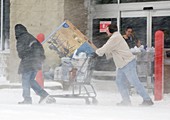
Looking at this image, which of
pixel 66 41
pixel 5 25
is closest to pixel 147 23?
pixel 66 41

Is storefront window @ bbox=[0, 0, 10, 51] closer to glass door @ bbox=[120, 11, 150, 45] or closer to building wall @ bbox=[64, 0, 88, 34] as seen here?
building wall @ bbox=[64, 0, 88, 34]

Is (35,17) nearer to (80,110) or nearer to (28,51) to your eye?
(28,51)

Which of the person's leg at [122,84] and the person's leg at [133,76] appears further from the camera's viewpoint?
the person's leg at [122,84]

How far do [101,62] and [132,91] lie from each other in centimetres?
269

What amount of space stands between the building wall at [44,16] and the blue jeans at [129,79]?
444 centimetres

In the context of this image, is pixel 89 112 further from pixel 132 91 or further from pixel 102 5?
pixel 102 5

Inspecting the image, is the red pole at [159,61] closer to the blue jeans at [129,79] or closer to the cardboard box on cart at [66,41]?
the blue jeans at [129,79]

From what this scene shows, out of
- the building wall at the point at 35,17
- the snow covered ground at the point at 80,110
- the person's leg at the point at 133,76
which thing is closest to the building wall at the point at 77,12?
the building wall at the point at 35,17

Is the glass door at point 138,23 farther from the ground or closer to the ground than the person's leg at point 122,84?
farther from the ground

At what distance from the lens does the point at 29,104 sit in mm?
11242

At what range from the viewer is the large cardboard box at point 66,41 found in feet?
45.8

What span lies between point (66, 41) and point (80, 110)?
4.11 m

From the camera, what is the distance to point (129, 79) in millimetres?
10828

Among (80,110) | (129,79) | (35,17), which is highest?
(35,17)
